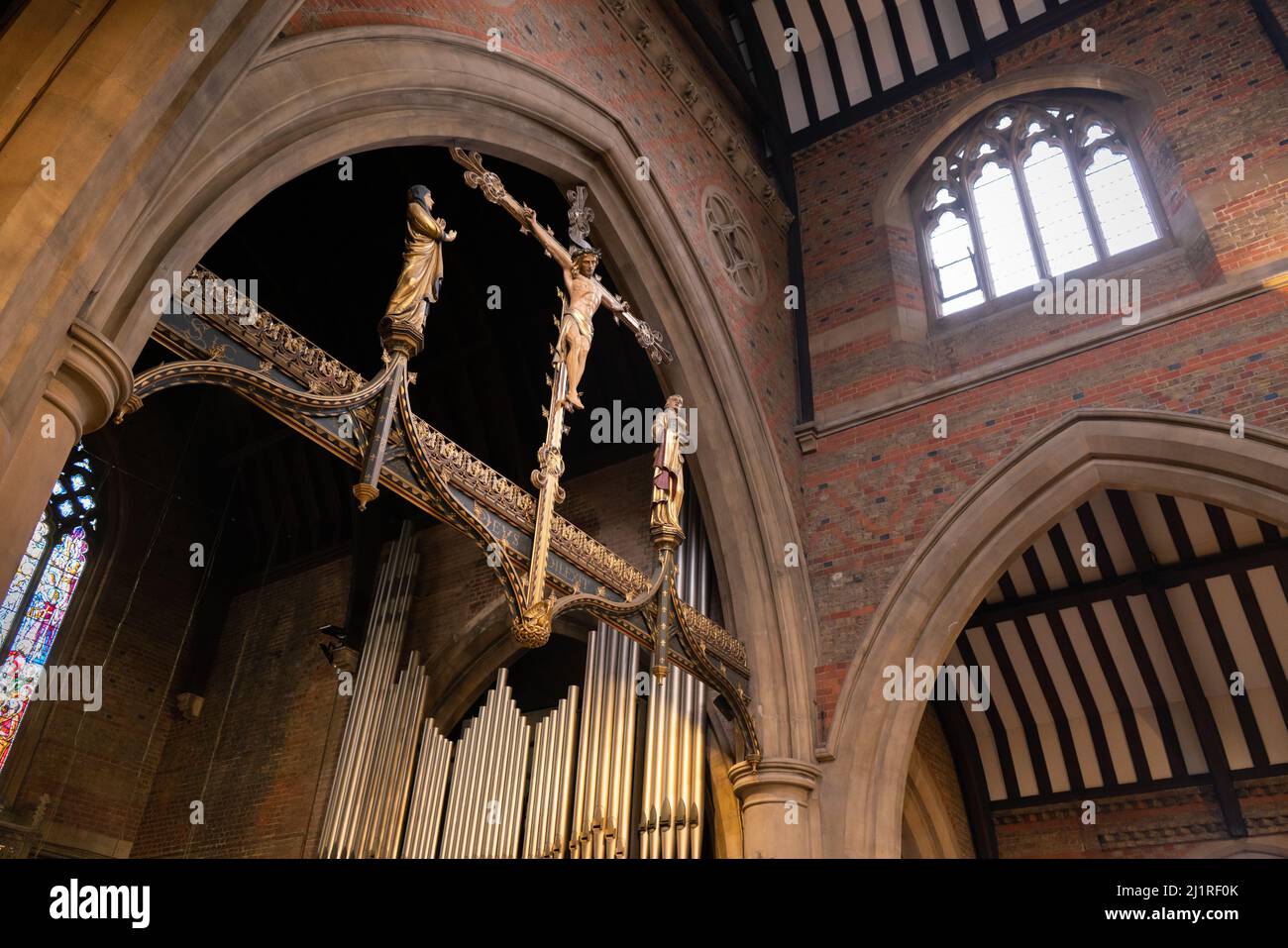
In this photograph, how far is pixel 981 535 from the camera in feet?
26.5

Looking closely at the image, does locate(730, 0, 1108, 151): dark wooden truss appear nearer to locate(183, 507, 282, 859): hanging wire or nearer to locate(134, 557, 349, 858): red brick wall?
locate(134, 557, 349, 858): red brick wall

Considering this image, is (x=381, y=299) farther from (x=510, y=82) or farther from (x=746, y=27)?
(x=746, y=27)

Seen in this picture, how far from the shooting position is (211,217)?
4531 millimetres

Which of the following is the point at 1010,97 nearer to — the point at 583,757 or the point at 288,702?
the point at 583,757

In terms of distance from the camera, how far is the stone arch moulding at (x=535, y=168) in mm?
4395

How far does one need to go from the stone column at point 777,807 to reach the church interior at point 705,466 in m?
0.04

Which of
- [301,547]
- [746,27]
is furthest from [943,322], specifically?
[301,547]

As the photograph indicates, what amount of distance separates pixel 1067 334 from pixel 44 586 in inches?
410

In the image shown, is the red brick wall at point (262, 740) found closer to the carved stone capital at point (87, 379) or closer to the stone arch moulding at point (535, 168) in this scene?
the stone arch moulding at point (535, 168)

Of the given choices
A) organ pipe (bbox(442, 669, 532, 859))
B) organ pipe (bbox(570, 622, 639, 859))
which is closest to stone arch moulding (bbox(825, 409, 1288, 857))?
organ pipe (bbox(570, 622, 639, 859))

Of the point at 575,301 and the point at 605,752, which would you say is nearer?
the point at 575,301
